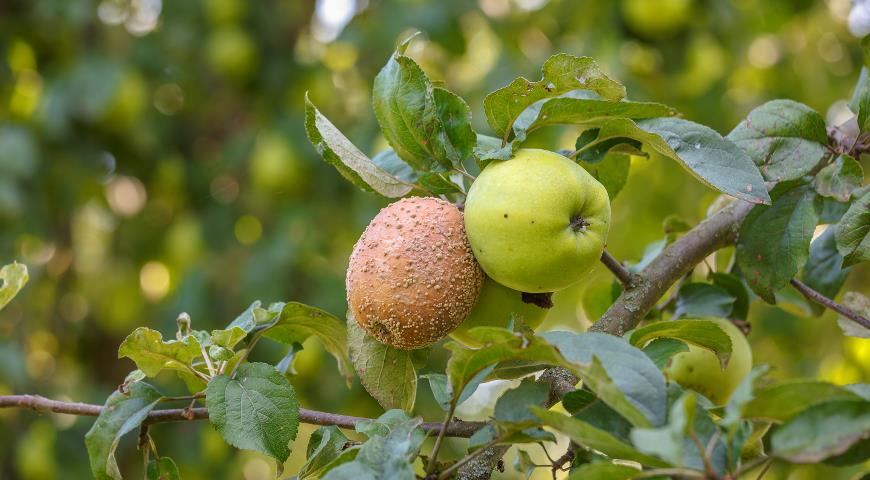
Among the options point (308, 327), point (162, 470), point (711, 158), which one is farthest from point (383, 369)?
point (711, 158)

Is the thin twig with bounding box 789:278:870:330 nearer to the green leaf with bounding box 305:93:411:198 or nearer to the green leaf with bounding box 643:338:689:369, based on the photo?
the green leaf with bounding box 643:338:689:369

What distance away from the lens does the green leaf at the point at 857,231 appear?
63 cm

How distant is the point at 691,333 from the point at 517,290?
128 mm

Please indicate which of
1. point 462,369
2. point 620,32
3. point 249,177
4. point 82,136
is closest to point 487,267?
point 462,369

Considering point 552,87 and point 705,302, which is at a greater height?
→ point 552,87

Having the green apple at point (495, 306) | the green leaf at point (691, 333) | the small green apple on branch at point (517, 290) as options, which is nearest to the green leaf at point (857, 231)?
the small green apple on branch at point (517, 290)

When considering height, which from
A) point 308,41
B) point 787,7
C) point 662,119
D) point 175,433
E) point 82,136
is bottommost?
point 175,433

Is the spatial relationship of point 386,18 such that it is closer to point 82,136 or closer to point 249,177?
point 249,177

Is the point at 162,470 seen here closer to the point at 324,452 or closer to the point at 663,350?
the point at 324,452

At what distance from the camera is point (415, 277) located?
0.62 metres

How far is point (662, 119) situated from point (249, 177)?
5.23 feet

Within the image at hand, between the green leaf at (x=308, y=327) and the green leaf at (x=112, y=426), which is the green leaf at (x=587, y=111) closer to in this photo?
the green leaf at (x=308, y=327)

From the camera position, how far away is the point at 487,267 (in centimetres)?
61

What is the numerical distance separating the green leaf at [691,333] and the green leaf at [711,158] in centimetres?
9
